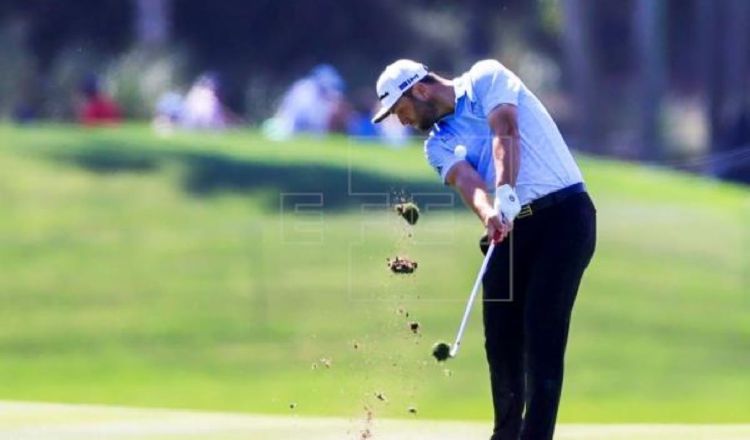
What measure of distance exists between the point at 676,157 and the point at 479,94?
23.4 m

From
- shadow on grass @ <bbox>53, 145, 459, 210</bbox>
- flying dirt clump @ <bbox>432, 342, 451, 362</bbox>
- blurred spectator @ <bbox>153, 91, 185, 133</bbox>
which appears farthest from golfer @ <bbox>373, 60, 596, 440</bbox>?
blurred spectator @ <bbox>153, 91, 185, 133</bbox>

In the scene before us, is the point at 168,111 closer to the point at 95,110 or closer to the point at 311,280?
the point at 95,110

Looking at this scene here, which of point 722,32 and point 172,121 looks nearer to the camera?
point 172,121

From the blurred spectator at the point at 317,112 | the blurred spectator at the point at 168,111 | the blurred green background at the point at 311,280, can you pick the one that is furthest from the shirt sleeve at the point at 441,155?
the blurred spectator at the point at 317,112

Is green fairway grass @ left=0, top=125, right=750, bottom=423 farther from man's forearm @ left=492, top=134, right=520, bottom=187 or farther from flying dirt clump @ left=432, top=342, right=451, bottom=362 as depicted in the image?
man's forearm @ left=492, top=134, right=520, bottom=187

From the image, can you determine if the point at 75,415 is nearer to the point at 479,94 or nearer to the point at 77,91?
the point at 479,94

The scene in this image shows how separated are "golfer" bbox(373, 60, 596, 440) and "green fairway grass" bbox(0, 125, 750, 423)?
17.6 ft

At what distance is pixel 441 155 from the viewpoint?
28.2ft

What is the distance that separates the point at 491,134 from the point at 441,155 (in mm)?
223

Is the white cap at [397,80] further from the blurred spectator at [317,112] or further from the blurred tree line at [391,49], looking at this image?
the blurred tree line at [391,49]

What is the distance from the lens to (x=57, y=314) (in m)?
18.8

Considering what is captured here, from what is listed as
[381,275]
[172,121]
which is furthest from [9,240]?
[172,121]

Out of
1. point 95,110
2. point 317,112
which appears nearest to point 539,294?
point 317,112

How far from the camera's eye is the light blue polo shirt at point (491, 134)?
854 cm
